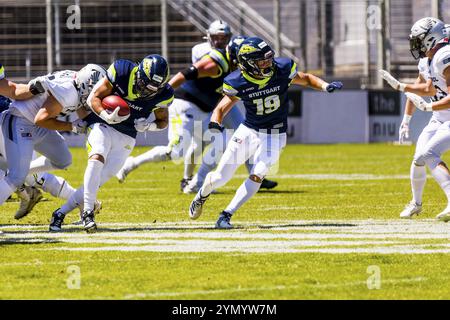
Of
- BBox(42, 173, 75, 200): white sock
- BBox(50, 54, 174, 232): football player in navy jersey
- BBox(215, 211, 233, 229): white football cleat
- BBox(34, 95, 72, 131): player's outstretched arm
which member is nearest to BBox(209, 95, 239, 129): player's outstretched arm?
BBox(50, 54, 174, 232): football player in navy jersey

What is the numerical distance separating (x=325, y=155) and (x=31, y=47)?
7.53 metres

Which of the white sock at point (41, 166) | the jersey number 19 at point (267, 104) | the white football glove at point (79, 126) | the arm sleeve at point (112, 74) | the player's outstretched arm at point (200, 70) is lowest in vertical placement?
the white sock at point (41, 166)

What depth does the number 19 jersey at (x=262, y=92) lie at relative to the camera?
1043 centimetres

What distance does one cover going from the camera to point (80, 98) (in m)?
10.1

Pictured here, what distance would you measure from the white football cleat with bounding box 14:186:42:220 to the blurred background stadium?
14.3 m

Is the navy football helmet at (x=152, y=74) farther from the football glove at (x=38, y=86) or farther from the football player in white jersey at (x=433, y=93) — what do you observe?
the football player in white jersey at (x=433, y=93)

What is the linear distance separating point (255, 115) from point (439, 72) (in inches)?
67.1

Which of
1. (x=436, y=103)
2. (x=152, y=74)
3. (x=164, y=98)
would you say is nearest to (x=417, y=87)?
(x=436, y=103)

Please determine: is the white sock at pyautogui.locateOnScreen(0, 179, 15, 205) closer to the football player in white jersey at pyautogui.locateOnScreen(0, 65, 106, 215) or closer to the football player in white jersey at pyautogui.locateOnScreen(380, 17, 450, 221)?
the football player in white jersey at pyautogui.locateOnScreen(0, 65, 106, 215)

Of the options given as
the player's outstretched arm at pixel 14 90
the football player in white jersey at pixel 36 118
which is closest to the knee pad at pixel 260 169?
the football player in white jersey at pixel 36 118

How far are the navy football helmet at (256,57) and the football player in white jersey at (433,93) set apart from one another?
3.77 ft

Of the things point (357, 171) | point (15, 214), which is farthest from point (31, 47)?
point (15, 214)

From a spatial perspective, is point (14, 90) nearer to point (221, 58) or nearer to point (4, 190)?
point (4, 190)
